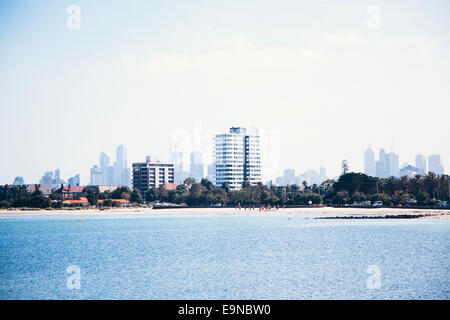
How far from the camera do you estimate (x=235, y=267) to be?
63.3 metres

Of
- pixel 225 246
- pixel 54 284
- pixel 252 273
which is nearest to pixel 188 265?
pixel 252 273

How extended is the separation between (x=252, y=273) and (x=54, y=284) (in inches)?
752

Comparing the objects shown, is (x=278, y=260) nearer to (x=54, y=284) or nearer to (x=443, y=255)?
(x=443, y=255)

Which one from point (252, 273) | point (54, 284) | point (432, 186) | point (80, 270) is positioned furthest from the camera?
point (432, 186)

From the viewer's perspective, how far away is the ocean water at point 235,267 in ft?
160

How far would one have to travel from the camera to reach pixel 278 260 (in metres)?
68.8

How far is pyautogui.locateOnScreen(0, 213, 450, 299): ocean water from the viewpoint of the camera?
1919 inches

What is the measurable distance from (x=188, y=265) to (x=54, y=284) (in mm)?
16302
